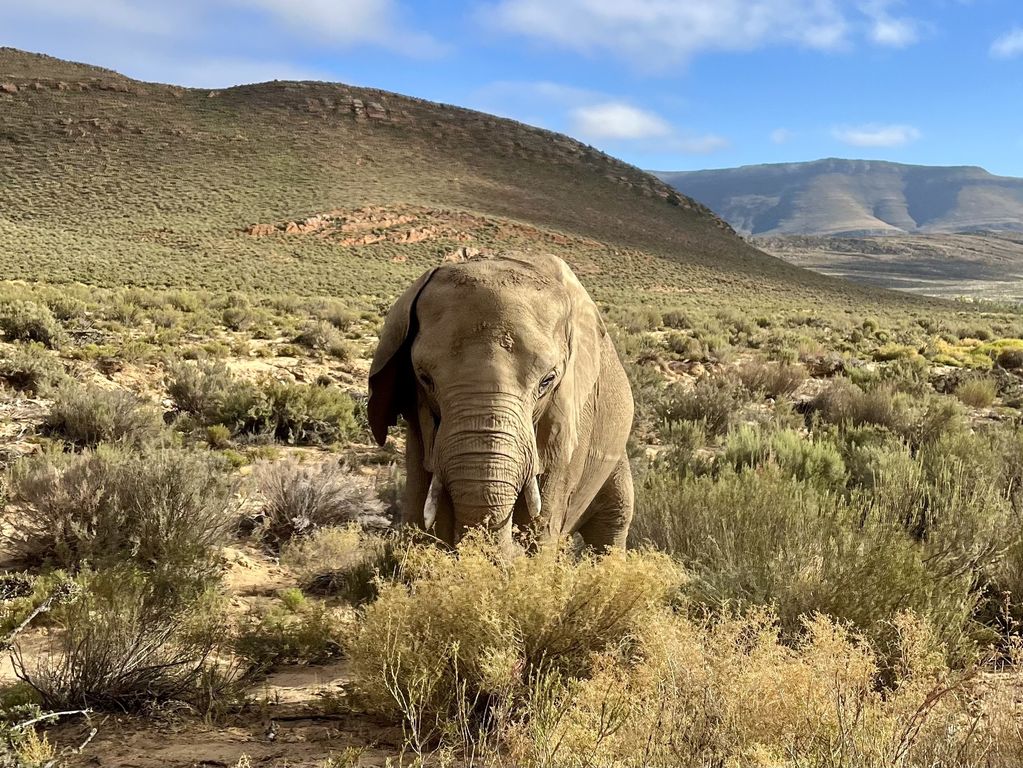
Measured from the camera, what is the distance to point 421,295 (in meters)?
3.72

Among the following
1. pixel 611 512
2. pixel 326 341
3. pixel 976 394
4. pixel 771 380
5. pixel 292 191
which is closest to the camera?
pixel 611 512

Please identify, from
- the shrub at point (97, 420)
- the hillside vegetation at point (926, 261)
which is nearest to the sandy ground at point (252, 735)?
the shrub at point (97, 420)

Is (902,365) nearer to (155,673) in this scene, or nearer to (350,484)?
(350,484)

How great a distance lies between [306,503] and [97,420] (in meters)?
3.46

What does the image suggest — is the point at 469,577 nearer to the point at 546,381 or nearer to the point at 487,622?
Answer: the point at 487,622

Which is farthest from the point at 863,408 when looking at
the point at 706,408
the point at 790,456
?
the point at 790,456

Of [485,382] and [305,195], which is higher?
[305,195]

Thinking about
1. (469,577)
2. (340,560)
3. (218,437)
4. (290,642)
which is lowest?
(340,560)

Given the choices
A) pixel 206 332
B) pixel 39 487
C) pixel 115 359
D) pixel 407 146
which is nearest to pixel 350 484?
pixel 39 487

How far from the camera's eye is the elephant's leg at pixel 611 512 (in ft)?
14.8

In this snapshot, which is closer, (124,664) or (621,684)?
(621,684)

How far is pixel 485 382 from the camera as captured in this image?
328 cm

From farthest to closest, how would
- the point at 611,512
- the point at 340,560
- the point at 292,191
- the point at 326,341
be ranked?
the point at 292,191
the point at 326,341
the point at 340,560
the point at 611,512

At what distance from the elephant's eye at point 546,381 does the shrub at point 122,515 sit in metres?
2.97
